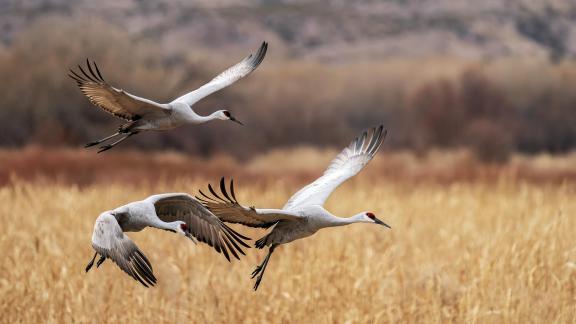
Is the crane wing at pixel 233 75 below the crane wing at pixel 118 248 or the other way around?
the other way around

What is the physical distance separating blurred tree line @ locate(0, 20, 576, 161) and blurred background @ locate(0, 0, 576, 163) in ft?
0.23

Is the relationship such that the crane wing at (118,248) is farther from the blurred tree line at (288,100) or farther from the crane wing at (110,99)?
the blurred tree line at (288,100)

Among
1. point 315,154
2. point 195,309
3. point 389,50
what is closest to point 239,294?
point 195,309

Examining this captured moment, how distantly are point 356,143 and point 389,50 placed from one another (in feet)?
265

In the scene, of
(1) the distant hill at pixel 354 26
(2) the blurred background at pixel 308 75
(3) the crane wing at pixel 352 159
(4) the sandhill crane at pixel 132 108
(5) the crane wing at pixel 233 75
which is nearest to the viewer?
(4) the sandhill crane at pixel 132 108

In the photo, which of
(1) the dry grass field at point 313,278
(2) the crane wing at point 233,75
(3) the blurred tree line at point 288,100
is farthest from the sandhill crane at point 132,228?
(3) the blurred tree line at point 288,100

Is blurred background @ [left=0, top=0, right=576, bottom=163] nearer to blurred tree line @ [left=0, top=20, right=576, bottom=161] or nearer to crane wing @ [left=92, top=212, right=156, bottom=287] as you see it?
blurred tree line @ [left=0, top=20, right=576, bottom=161]

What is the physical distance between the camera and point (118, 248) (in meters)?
2.80

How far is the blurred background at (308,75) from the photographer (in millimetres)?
27859

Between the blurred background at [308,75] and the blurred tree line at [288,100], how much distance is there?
71mm

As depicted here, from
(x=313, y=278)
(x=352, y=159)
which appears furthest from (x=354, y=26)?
(x=352, y=159)

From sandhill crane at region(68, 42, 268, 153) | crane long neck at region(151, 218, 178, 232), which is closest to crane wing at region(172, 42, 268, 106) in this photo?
sandhill crane at region(68, 42, 268, 153)

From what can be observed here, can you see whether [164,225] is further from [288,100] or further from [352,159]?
[288,100]

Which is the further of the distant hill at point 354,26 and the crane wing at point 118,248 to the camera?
the distant hill at point 354,26
